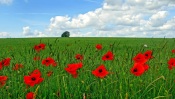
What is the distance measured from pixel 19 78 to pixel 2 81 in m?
1.34

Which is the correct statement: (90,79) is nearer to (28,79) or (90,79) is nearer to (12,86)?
(12,86)

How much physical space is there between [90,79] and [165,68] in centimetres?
178

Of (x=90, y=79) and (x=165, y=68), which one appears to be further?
(x=165, y=68)

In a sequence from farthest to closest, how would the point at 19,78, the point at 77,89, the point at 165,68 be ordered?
the point at 165,68 → the point at 19,78 → the point at 77,89

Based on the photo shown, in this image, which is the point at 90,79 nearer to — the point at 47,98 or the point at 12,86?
the point at 47,98

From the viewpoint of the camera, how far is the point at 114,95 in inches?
146

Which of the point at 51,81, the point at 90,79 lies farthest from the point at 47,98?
the point at 90,79

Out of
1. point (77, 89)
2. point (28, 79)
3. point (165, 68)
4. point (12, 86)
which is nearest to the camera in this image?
point (28, 79)

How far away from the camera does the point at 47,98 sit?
436 cm

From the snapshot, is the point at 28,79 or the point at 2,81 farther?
the point at 2,81

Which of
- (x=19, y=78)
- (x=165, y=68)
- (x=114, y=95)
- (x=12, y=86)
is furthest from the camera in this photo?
(x=165, y=68)

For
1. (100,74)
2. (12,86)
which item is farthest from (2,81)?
(100,74)

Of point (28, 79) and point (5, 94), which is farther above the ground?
point (28, 79)

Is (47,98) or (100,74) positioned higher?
(100,74)
